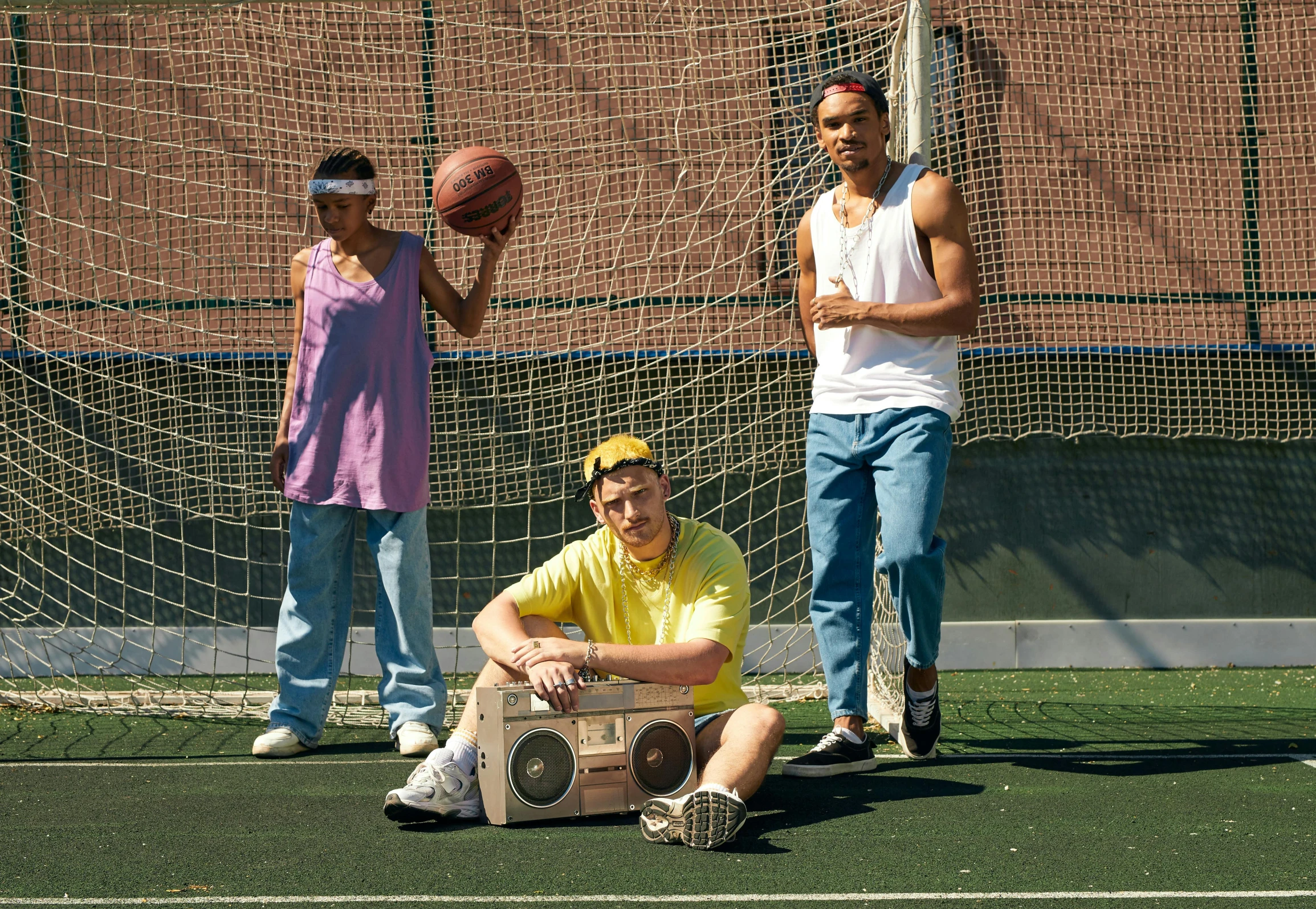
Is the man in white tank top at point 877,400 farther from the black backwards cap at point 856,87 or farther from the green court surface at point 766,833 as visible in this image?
the green court surface at point 766,833

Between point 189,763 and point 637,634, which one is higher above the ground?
point 637,634

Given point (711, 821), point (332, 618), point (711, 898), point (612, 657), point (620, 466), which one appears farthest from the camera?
point (332, 618)

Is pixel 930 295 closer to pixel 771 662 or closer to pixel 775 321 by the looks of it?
pixel 775 321

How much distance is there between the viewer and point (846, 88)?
3.90 metres

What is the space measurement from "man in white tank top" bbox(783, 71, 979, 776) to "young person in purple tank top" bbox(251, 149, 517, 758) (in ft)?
4.13

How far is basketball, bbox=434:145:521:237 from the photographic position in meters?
4.27

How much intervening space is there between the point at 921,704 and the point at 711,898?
5.41ft

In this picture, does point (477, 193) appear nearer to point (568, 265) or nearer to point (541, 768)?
point (541, 768)

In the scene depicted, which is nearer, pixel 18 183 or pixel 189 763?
pixel 189 763

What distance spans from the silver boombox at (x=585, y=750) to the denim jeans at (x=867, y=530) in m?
0.82

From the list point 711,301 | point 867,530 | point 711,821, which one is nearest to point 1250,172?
point 711,301

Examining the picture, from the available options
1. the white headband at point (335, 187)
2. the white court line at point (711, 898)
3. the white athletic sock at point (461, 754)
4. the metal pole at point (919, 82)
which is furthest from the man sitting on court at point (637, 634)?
the metal pole at point (919, 82)

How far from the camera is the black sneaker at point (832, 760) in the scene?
151 inches

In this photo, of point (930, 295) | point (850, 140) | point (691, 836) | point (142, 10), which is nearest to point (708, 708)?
point (691, 836)
